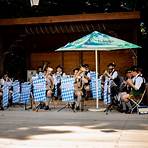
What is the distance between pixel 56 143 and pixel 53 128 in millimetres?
2219

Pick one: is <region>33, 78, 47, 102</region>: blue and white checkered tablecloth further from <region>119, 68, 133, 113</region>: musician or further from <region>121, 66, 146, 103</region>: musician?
<region>121, 66, 146, 103</region>: musician

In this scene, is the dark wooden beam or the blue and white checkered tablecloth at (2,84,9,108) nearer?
the blue and white checkered tablecloth at (2,84,9,108)

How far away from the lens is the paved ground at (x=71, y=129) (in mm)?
10234

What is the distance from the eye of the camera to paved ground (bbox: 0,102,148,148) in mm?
10234

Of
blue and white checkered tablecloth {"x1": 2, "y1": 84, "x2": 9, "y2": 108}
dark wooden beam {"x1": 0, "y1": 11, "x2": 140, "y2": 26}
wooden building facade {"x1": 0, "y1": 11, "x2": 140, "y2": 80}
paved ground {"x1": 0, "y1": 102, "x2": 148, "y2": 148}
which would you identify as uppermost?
dark wooden beam {"x1": 0, "y1": 11, "x2": 140, "y2": 26}

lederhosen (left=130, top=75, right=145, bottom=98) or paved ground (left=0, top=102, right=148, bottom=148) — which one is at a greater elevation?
lederhosen (left=130, top=75, right=145, bottom=98)

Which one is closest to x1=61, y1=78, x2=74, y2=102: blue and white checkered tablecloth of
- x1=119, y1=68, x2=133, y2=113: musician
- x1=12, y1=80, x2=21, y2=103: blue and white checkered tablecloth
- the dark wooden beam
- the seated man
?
x1=119, y1=68, x2=133, y2=113: musician

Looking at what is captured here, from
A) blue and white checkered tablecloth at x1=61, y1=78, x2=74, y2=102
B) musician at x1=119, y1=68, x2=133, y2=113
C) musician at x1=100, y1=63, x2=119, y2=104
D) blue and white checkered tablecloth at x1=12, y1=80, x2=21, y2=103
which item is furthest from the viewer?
blue and white checkered tablecloth at x1=12, y1=80, x2=21, y2=103

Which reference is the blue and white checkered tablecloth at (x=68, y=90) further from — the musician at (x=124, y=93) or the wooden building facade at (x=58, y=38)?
the wooden building facade at (x=58, y=38)

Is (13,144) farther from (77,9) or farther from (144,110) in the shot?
(77,9)

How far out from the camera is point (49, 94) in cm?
1653

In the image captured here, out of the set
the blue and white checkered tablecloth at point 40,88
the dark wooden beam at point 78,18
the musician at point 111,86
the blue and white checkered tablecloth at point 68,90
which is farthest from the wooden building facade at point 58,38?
the blue and white checkered tablecloth at point 40,88

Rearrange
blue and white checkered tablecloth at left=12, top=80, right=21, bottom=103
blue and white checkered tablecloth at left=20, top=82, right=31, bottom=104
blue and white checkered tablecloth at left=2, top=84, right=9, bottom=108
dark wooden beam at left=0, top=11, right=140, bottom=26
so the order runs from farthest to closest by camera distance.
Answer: dark wooden beam at left=0, top=11, right=140, bottom=26
blue and white checkered tablecloth at left=12, top=80, right=21, bottom=103
blue and white checkered tablecloth at left=20, top=82, right=31, bottom=104
blue and white checkered tablecloth at left=2, top=84, right=9, bottom=108

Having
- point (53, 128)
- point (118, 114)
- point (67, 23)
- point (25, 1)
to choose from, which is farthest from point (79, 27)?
point (53, 128)
